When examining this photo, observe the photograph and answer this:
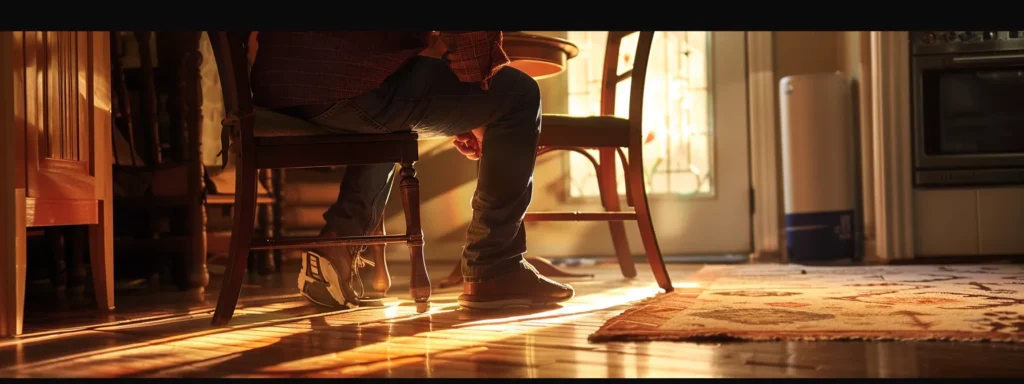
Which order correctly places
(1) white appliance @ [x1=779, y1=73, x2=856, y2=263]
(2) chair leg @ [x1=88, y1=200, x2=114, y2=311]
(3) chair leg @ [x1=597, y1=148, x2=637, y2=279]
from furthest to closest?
(1) white appliance @ [x1=779, y1=73, x2=856, y2=263] < (3) chair leg @ [x1=597, y1=148, x2=637, y2=279] < (2) chair leg @ [x1=88, y1=200, x2=114, y2=311]

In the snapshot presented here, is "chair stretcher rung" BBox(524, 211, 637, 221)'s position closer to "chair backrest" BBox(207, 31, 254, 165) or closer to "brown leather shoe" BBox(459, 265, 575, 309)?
"brown leather shoe" BBox(459, 265, 575, 309)

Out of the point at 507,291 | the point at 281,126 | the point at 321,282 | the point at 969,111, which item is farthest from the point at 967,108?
the point at 281,126

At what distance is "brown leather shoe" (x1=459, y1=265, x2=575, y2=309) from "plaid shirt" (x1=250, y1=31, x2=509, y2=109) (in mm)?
442

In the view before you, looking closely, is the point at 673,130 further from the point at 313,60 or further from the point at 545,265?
the point at 313,60

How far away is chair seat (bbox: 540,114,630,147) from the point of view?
91.7 inches

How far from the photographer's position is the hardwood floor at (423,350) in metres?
1.16

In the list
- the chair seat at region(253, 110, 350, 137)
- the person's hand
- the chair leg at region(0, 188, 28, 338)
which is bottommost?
the chair leg at region(0, 188, 28, 338)

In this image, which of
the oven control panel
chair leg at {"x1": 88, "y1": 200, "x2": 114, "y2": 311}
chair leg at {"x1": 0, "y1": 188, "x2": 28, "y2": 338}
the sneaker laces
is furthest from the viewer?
the oven control panel

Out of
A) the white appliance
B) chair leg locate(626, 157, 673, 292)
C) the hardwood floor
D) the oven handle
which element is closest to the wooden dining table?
chair leg locate(626, 157, 673, 292)

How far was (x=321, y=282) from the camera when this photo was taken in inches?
81.4

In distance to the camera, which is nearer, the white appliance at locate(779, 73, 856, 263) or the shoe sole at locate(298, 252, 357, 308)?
the shoe sole at locate(298, 252, 357, 308)

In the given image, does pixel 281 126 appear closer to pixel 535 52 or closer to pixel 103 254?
pixel 103 254

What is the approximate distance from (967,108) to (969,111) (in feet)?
0.04

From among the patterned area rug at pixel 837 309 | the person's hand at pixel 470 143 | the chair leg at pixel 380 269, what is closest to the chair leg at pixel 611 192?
the patterned area rug at pixel 837 309
